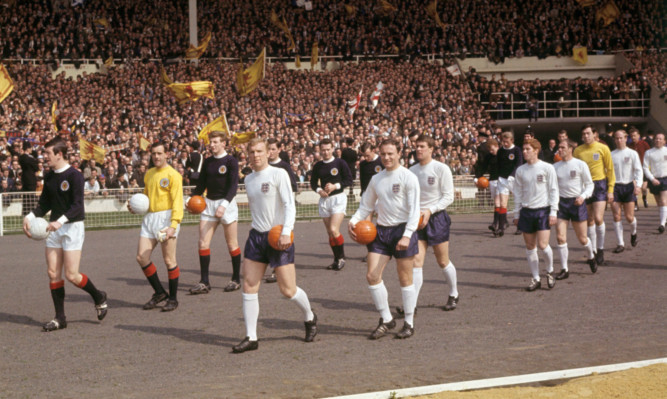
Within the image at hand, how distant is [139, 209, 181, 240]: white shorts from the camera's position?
29.7ft

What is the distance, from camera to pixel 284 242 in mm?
7020

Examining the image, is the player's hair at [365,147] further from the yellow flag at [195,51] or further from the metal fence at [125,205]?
the yellow flag at [195,51]

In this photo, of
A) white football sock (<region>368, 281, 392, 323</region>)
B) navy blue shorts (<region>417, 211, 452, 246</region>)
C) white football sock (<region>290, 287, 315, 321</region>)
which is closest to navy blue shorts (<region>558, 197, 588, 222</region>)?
navy blue shorts (<region>417, 211, 452, 246</region>)

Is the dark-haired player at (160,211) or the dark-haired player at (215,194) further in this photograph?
the dark-haired player at (215,194)

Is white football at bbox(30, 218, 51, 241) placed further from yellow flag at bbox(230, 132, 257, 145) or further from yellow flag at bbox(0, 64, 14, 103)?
yellow flag at bbox(0, 64, 14, 103)

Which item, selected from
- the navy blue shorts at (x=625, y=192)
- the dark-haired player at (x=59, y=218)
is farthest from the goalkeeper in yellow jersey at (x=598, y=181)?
the dark-haired player at (x=59, y=218)

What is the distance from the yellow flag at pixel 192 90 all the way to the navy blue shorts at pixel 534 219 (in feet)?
67.4

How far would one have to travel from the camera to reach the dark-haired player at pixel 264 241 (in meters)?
7.21

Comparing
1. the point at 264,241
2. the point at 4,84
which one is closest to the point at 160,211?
the point at 264,241

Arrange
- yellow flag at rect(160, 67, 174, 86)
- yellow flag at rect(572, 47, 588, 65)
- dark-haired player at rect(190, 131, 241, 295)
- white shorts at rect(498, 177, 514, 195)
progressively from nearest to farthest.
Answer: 1. dark-haired player at rect(190, 131, 241, 295)
2. white shorts at rect(498, 177, 514, 195)
3. yellow flag at rect(160, 67, 174, 86)
4. yellow flag at rect(572, 47, 588, 65)

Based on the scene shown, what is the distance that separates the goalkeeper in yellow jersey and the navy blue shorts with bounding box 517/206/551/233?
8.24 feet

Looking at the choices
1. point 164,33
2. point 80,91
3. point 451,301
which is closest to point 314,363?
point 451,301

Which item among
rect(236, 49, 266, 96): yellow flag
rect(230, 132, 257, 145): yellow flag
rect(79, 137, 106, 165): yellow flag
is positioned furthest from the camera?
rect(236, 49, 266, 96): yellow flag

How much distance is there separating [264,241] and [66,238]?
7.73ft
